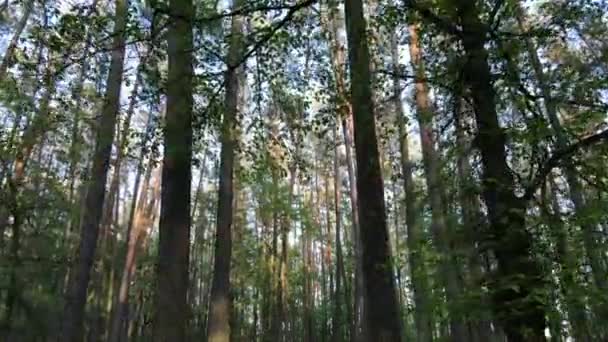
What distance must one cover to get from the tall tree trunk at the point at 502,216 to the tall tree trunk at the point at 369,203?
1.14 m

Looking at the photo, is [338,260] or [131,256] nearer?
[131,256]

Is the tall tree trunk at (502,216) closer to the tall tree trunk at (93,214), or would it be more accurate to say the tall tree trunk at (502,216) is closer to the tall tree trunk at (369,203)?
the tall tree trunk at (369,203)

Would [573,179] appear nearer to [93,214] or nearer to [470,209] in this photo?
[470,209]

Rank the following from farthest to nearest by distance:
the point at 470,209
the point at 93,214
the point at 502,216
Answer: the point at 93,214 → the point at 470,209 → the point at 502,216

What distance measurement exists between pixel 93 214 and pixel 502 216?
6322 millimetres

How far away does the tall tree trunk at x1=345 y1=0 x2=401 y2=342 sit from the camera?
4.93m

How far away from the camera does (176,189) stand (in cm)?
526

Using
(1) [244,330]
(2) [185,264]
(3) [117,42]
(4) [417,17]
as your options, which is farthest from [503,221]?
(1) [244,330]

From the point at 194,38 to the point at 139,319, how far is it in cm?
2004

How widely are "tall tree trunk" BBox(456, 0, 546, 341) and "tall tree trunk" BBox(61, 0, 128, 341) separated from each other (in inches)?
187

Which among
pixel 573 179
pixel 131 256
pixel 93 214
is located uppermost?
pixel 131 256

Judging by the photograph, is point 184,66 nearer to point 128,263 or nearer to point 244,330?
point 128,263

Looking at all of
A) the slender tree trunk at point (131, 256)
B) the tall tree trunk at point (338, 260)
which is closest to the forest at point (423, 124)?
the slender tree trunk at point (131, 256)

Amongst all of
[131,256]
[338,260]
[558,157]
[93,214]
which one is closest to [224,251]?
[93,214]
